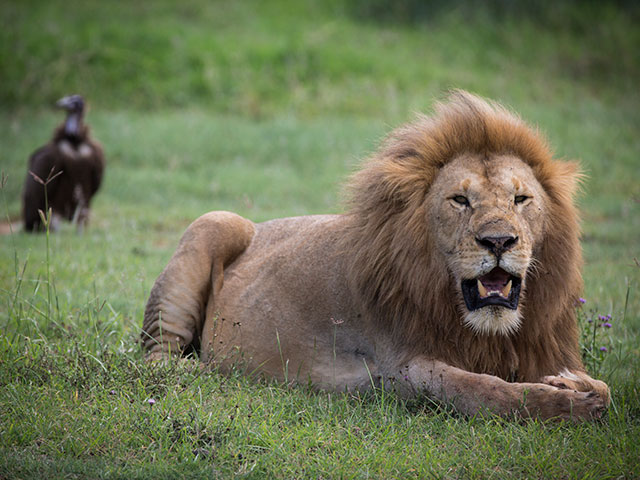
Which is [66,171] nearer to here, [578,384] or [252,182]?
[252,182]

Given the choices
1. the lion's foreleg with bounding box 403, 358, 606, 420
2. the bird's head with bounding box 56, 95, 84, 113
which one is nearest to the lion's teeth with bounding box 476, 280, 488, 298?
the lion's foreleg with bounding box 403, 358, 606, 420

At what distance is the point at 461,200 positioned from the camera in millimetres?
3645

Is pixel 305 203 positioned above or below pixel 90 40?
below

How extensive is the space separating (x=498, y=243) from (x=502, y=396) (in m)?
0.65

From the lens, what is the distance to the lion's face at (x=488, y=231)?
11.3ft

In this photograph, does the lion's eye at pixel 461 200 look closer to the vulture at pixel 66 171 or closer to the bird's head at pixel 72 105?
the vulture at pixel 66 171

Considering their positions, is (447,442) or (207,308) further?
(207,308)

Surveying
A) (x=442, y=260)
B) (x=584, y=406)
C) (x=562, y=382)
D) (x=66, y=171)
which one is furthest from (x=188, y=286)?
(x=66, y=171)

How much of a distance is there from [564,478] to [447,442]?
0.49 meters

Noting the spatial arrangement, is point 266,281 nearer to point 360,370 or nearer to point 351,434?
point 360,370

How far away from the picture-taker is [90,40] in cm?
1552

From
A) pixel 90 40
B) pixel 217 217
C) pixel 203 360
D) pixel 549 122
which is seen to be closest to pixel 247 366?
pixel 203 360

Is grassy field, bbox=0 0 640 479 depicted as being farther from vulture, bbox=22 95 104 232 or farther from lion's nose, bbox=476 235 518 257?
lion's nose, bbox=476 235 518 257

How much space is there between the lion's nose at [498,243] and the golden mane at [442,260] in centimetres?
27
